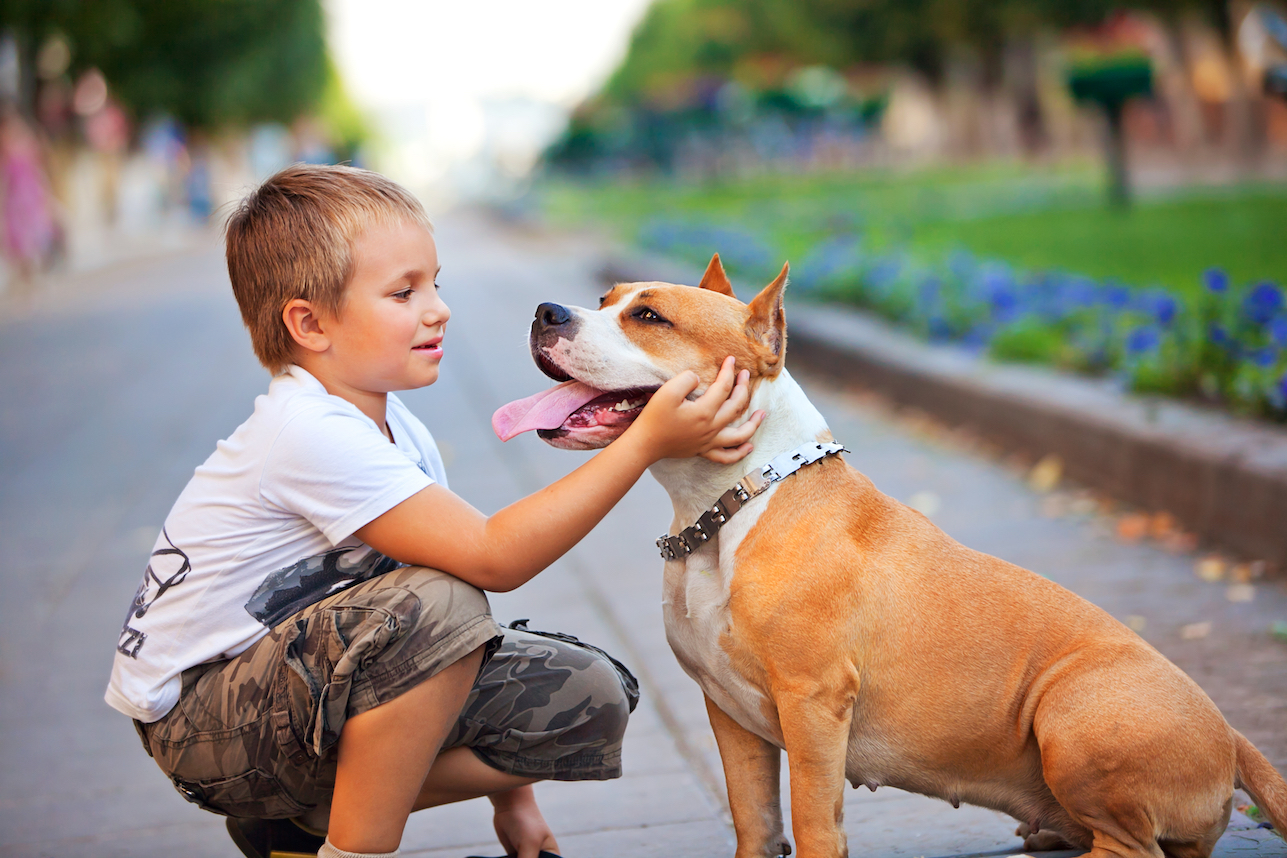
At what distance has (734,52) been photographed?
7631 cm

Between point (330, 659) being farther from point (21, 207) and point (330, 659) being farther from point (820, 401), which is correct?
point (21, 207)

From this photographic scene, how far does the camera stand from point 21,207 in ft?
62.7

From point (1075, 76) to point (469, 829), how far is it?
16.7 metres

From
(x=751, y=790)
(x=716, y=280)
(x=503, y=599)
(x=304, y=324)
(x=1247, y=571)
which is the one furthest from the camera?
(x=503, y=599)

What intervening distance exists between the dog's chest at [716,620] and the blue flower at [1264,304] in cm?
369

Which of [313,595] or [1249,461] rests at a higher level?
[313,595]

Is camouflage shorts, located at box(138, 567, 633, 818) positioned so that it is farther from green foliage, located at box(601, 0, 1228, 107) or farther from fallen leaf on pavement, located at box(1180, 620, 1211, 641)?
green foliage, located at box(601, 0, 1228, 107)

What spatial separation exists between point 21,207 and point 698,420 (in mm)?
19681

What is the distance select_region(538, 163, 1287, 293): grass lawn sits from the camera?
10484 millimetres

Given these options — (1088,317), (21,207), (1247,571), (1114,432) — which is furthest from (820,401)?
(21,207)

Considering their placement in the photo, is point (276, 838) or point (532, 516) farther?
point (276, 838)

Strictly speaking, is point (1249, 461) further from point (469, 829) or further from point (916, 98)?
point (916, 98)

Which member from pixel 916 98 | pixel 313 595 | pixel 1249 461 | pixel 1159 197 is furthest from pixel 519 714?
pixel 916 98

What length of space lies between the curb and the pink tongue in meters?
2.89
